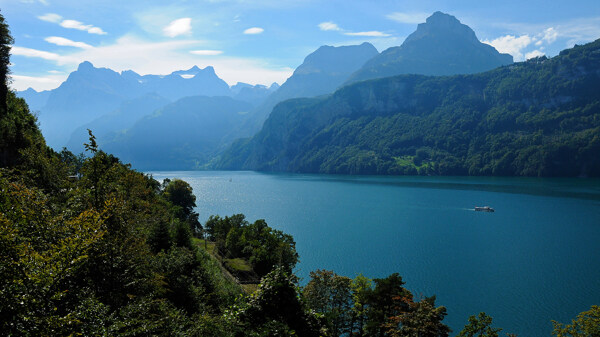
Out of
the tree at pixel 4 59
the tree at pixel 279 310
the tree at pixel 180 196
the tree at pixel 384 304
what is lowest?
the tree at pixel 384 304

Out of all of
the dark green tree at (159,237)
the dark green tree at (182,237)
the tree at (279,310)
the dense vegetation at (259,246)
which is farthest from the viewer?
the dense vegetation at (259,246)

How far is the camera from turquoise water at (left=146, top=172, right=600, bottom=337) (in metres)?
48.2

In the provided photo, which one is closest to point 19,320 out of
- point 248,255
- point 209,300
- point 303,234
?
point 209,300

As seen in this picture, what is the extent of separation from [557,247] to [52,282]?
295ft

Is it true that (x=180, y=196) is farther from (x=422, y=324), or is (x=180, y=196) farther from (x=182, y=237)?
(x=422, y=324)

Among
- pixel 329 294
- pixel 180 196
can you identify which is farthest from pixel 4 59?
pixel 329 294

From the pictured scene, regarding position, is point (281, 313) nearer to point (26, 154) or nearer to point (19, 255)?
point (19, 255)

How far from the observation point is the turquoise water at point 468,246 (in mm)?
48156

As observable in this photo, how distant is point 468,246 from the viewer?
76.7m

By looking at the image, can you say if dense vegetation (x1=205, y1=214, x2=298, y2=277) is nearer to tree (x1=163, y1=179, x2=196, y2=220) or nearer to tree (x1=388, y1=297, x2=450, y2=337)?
tree (x1=163, y1=179, x2=196, y2=220)

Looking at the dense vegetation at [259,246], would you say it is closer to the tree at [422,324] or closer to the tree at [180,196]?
the tree at [180,196]

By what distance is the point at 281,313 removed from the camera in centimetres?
1449

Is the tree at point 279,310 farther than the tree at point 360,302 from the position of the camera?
No

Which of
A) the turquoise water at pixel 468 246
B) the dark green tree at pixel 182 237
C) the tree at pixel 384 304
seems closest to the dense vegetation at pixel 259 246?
the turquoise water at pixel 468 246
